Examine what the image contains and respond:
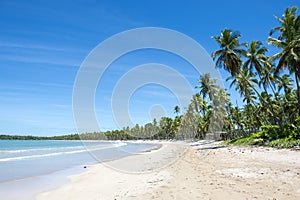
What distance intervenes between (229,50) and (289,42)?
6313 millimetres

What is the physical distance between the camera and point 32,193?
848cm

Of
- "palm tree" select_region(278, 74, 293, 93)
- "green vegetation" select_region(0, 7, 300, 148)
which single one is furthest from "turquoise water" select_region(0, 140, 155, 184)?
"palm tree" select_region(278, 74, 293, 93)

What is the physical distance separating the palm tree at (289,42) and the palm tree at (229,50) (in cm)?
444

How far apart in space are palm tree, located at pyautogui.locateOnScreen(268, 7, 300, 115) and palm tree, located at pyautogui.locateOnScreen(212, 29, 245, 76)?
444 centimetres

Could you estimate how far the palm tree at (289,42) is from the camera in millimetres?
20719

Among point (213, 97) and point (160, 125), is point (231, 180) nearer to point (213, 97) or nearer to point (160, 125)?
point (213, 97)

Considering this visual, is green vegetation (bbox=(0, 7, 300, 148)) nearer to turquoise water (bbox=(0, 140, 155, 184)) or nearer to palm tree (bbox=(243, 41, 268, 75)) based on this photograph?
palm tree (bbox=(243, 41, 268, 75))

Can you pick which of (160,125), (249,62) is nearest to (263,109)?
(249,62)

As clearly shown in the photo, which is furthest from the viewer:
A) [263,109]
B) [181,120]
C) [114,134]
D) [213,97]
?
[114,134]

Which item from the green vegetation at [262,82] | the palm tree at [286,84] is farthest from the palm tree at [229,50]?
the palm tree at [286,84]

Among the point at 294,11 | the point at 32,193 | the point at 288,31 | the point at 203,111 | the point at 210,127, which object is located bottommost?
the point at 32,193

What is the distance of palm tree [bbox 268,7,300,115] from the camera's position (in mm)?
20719

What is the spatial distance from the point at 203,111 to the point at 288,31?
106 feet

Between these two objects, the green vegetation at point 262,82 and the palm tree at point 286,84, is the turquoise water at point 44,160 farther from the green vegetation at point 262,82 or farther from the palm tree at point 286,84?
the palm tree at point 286,84
